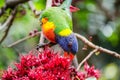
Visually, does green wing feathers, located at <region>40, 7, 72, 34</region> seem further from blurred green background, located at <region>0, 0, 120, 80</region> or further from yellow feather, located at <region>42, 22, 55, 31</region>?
blurred green background, located at <region>0, 0, 120, 80</region>

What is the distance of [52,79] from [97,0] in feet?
9.05

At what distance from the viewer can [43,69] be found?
2061mm

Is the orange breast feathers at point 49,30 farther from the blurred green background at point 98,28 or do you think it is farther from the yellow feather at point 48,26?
the blurred green background at point 98,28

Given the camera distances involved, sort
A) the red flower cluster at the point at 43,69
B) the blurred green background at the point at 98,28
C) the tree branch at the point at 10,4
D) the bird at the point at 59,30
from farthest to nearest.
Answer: the blurred green background at the point at 98,28 → the tree branch at the point at 10,4 → the bird at the point at 59,30 → the red flower cluster at the point at 43,69

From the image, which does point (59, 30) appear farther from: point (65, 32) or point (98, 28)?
point (98, 28)

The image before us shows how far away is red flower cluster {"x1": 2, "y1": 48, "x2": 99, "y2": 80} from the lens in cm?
202

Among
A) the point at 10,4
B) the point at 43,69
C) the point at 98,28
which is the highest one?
the point at 43,69

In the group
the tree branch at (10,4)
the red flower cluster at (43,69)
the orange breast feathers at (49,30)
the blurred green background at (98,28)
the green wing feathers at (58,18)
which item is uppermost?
the green wing feathers at (58,18)

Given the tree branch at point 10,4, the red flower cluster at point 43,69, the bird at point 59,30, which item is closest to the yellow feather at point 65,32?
the bird at point 59,30

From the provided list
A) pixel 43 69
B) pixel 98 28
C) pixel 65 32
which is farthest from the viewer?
pixel 98 28

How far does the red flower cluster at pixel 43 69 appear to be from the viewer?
2021mm

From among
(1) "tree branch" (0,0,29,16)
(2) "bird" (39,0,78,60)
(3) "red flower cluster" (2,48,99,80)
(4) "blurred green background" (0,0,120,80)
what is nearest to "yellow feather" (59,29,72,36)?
(2) "bird" (39,0,78,60)

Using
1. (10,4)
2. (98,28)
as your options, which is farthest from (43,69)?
(98,28)

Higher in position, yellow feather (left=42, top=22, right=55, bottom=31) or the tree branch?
yellow feather (left=42, top=22, right=55, bottom=31)
